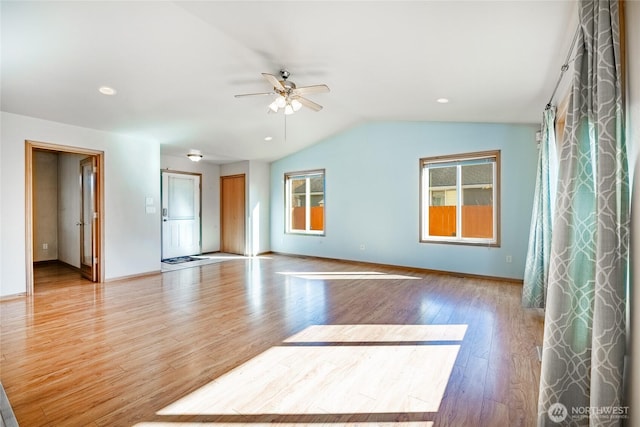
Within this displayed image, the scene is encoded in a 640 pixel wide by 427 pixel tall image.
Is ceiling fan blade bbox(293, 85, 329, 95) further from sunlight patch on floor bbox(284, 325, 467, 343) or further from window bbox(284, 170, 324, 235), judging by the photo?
window bbox(284, 170, 324, 235)

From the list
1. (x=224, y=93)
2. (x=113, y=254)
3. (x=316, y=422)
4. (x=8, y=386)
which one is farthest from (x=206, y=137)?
(x=316, y=422)

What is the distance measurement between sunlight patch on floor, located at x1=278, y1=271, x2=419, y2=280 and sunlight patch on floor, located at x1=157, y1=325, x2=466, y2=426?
7.46 ft

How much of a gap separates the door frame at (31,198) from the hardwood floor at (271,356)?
52 centimetres

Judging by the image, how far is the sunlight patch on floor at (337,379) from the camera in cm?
185

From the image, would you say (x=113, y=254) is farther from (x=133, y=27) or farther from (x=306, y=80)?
(x=306, y=80)

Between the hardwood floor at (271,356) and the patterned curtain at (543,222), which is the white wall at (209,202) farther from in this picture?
the patterned curtain at (543,222)

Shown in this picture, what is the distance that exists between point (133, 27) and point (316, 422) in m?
3.38

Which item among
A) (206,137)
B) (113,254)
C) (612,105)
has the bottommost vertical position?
(113,254)

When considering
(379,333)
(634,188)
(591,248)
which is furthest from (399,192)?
(634,188)

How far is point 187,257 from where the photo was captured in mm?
7426

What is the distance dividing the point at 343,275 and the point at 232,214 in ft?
13.2

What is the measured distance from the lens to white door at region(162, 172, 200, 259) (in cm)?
715

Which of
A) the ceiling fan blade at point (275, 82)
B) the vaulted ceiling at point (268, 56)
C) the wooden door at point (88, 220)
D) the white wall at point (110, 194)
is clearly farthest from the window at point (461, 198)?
the wooden door at point (88, 220)

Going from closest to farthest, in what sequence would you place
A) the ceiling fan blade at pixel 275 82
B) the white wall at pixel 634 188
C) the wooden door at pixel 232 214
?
1. the white wall at pixel 634 188
2. the ceiling fan blade at pixel 275 82
3. the wooden door at pixel 232 214
